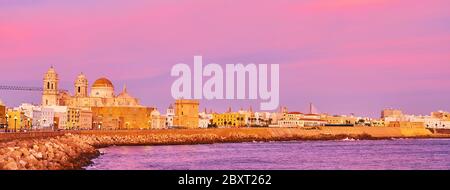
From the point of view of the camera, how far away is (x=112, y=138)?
71.3m

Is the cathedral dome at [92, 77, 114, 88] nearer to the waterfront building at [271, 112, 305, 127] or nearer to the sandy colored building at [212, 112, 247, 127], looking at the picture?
the sandy colored building at [212, 112, 247, 127]

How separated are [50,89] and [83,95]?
552 centimetres

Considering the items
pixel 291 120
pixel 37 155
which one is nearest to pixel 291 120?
pixel 291 120

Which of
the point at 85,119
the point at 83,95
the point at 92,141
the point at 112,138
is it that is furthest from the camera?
the point at 83,95

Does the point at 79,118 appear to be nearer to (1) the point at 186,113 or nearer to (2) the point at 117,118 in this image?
(2) the point at 117,118

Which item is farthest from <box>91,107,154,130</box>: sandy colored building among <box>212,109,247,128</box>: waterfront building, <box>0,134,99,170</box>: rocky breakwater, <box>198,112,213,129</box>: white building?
<box>0,134,99,170</box>: rocky breakwater

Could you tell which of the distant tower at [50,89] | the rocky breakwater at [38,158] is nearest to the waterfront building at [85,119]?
the distant tower at [50,89]

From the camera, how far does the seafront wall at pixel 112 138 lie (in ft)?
103

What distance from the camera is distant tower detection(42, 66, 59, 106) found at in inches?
3888

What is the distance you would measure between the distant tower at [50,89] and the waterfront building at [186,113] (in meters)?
15.7

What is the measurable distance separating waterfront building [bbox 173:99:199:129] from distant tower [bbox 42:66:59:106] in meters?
15.7
